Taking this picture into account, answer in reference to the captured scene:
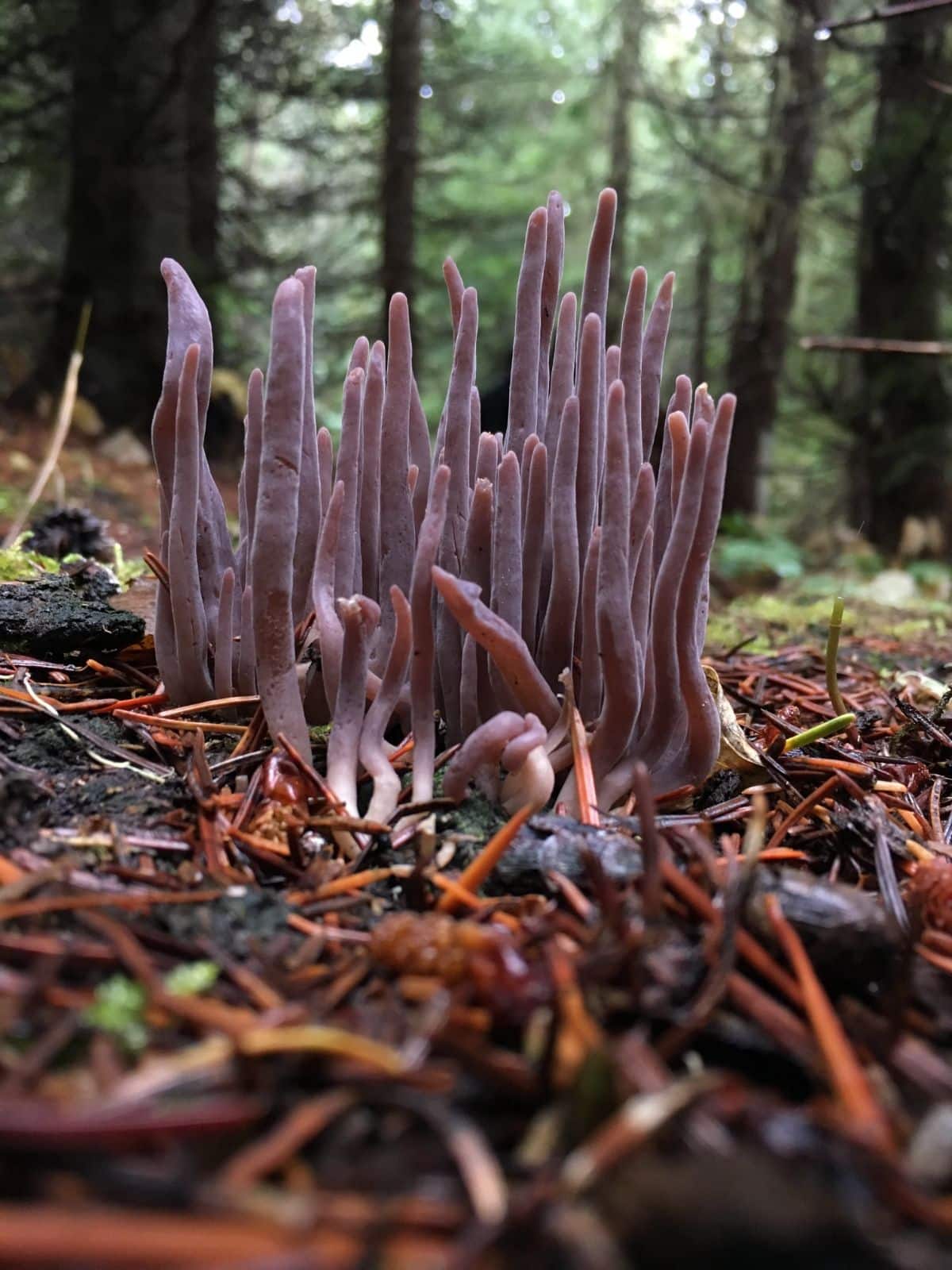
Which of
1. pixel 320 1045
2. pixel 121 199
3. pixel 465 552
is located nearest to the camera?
pixel 320 1045

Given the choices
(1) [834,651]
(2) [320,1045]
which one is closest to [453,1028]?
(2) [320,1045]

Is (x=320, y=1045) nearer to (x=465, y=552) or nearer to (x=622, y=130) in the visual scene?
(x=465, y=552)

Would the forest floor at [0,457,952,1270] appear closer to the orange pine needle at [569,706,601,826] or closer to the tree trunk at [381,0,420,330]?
the orange pine needle at [569,706,601,826]

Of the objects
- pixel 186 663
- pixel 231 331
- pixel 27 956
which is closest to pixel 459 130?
pixel 231 331

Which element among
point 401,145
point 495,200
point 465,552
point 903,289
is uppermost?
point 495,200

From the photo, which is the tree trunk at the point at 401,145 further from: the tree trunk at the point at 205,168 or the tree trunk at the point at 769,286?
the tree trunk at the point at 769,286

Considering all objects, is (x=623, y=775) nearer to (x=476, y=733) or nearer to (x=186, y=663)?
(x=476, y=733)
